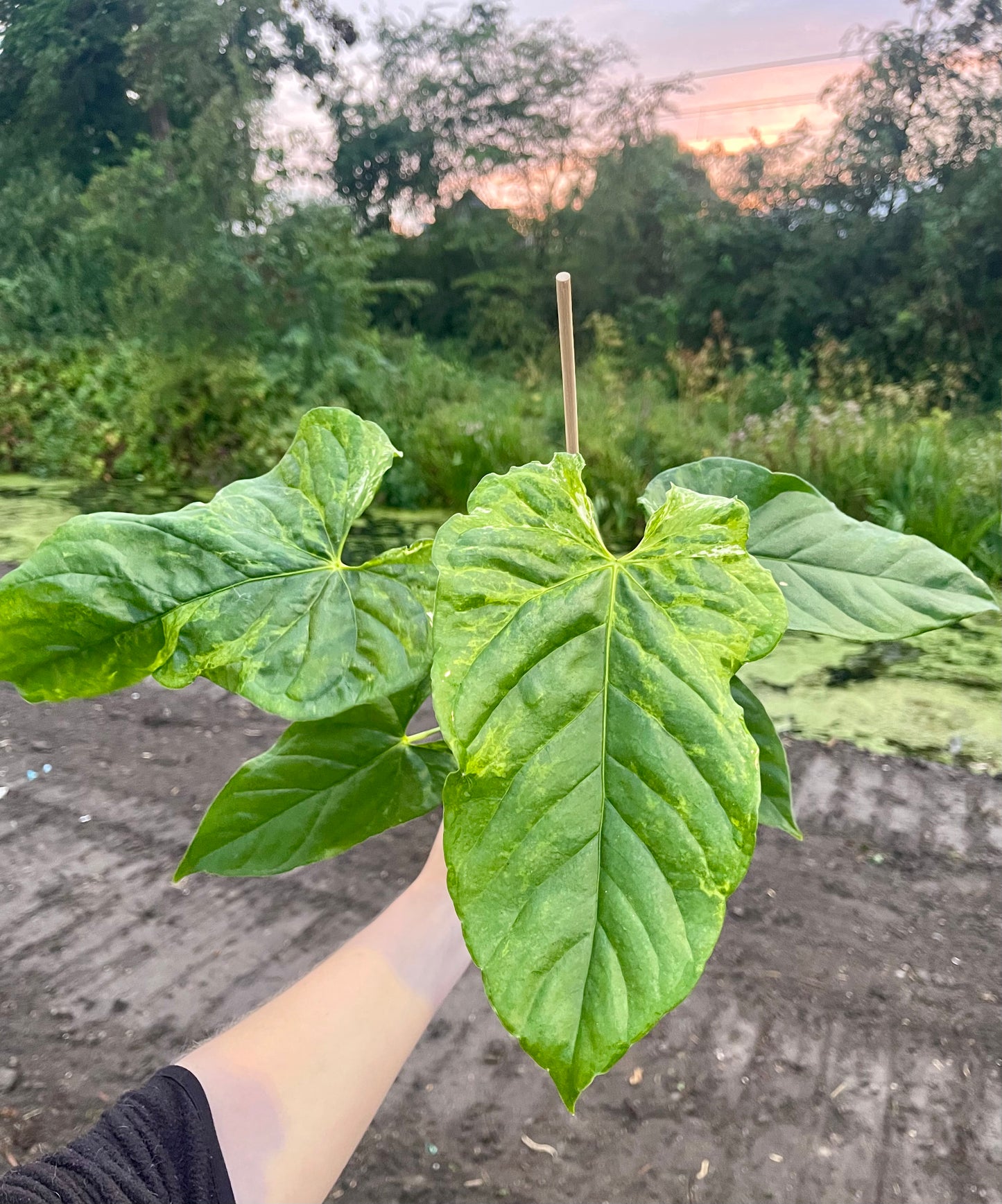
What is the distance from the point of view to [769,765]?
0.38 meters

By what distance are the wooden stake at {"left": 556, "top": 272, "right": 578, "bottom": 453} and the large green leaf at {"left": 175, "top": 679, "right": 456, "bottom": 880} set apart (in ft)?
0.45

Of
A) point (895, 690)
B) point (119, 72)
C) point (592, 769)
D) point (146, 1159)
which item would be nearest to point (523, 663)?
point (592, 769)

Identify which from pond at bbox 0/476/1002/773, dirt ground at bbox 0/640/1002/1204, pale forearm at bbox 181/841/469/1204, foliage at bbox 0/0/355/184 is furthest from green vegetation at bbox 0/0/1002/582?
pale forearm at bbox 181/841/469/1204

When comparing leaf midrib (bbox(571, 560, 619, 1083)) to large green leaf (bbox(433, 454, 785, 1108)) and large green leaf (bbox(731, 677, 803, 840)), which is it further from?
large green leaf (bbox(731, 677, 803, 840))

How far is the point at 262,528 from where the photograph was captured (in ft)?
1.27

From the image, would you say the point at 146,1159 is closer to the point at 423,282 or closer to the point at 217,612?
the point at 217,612

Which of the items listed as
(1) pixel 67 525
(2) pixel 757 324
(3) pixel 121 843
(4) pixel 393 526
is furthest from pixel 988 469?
(1) pixel 67 525

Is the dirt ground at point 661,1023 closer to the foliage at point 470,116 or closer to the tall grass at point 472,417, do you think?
the tall grass at point 472,417

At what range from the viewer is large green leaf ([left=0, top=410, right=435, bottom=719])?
0.31 metres

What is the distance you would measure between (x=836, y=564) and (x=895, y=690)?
6.97 feet

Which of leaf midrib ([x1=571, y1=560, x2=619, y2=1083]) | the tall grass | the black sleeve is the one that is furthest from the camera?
the tall grass

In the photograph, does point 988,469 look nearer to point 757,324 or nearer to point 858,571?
point 757,324

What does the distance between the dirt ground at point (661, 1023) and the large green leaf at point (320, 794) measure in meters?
0.94

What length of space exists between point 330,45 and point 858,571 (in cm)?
486
